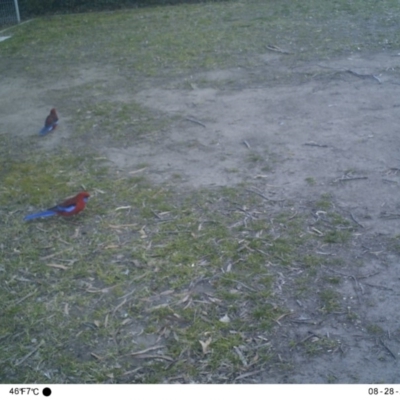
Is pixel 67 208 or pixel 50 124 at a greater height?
pixel 67 208

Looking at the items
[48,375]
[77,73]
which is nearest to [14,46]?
[77,73]

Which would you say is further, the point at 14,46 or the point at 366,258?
the point at 14,46

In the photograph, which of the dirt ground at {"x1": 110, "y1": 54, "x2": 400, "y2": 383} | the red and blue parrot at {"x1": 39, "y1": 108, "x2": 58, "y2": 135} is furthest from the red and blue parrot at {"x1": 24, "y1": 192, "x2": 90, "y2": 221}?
the red and blue parrot at {"x1": 39, "y1": 108, "x2": 58, "y2": 135}

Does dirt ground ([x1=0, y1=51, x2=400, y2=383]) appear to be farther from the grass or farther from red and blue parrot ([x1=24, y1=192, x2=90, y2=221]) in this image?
Answer: red and blue parrot ([x1=24, y1=192, x2=90, y2=221])

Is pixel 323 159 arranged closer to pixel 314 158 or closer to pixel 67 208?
pixel 314 158

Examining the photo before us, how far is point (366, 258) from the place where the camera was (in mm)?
4219

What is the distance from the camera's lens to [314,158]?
19.1 ft

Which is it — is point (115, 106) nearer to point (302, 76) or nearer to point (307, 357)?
point (302, 76)

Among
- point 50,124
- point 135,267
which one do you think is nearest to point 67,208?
point 135,267

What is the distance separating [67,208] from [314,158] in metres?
2.22

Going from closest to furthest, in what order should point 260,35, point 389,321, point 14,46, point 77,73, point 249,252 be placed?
1. point 389,321
2. point 249,252
3. point 77,73
4. point 260,35
5. point 14,46

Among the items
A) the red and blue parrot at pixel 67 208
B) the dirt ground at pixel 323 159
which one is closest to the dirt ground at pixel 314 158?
the dirt ground at pixel 323 159

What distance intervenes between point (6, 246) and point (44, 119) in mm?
2974

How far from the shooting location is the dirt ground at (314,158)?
349 cm
